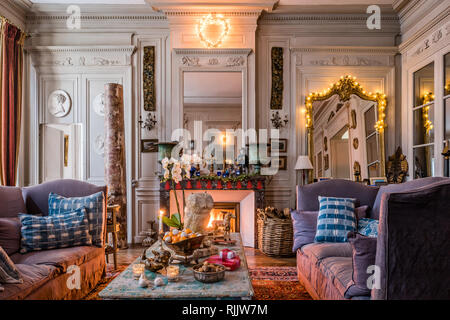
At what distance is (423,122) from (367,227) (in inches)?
94.8

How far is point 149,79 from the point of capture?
4.82 meters

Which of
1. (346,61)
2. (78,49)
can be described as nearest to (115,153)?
(78,49)

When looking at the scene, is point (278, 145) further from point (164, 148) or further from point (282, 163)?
point (164, 148)

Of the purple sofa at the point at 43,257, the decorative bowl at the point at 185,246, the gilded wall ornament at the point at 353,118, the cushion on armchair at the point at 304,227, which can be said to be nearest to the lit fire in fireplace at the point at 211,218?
the decorative bowl at the point at 185,246

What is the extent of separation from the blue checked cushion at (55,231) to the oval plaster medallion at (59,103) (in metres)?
2.67

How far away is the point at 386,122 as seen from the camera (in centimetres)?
488

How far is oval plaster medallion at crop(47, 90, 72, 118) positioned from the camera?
4852mm

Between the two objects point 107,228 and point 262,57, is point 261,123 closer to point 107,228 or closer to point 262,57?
point 262,57

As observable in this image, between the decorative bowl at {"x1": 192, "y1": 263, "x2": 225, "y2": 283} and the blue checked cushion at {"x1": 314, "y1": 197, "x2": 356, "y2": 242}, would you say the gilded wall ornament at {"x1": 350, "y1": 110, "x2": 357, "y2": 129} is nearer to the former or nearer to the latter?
the blue checked cushion at {"x1": 314, "y1": 197, "x2": 356, "y2": 242}

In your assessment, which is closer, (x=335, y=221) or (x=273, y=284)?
(x=335, y=221)

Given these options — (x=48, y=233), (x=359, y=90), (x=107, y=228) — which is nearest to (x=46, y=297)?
(x=48, y=233)
